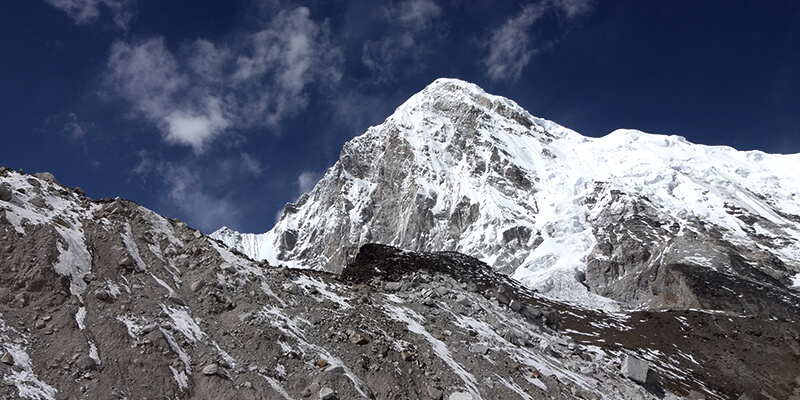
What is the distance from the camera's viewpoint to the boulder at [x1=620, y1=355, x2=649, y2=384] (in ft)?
91.1

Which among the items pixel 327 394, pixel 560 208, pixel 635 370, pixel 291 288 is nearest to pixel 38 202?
pixel 291 288

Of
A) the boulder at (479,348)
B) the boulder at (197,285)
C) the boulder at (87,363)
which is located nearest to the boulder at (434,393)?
the boulder at (479,348)

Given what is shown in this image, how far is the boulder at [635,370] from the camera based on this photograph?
27.8 meters

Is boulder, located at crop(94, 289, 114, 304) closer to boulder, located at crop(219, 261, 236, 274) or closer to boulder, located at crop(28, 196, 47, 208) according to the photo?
boulder, located at crop(219, 261, 236, 274)

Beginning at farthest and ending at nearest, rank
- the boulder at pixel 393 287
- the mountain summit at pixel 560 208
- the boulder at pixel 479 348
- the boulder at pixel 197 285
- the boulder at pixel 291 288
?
the mountain summit at pixel 560 208 → the boulder at pixel 393 287 → the boulder at pixel 291 288 → the boulder at pixel 479 348 → the boulder at pixel 197 285

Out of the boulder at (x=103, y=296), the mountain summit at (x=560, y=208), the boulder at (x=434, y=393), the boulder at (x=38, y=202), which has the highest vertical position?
the mountain summit at (x=560, y=208)

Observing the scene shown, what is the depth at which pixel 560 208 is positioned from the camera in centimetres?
13188

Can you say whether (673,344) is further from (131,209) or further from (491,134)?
(491,134)

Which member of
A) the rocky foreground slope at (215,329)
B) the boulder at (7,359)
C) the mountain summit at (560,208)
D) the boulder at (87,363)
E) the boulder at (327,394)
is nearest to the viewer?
the boulder at (7,359)

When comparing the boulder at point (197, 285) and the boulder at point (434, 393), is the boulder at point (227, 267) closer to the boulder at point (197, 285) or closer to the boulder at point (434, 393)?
the boulder at point (197, 285)

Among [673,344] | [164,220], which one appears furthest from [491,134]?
[164,220]

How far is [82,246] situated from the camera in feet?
66.7

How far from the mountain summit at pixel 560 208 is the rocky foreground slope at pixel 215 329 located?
5663 centimetres

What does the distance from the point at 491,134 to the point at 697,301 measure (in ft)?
325
